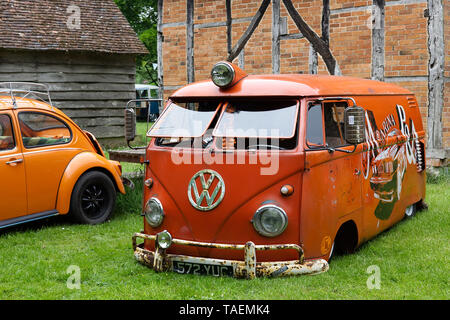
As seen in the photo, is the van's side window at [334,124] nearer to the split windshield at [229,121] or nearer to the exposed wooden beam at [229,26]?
the split windshield at [229,121]

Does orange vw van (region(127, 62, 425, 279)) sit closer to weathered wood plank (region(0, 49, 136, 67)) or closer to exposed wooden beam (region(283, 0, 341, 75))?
exposed wooden beam (region(283, 0, 341, 75))

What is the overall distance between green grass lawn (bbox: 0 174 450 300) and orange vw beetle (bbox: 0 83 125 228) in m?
0.34

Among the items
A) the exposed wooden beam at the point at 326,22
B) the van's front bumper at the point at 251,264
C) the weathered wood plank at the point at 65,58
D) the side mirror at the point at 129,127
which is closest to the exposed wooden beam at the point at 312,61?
the exposed wooden beam at the point at 326,22

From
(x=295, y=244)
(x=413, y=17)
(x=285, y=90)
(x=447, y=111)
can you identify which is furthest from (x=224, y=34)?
(x=295, y=244)

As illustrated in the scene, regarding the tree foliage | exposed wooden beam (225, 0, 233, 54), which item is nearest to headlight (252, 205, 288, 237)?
exposed wooden beam (225, 0, 233, 54)

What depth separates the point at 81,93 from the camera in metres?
16.9

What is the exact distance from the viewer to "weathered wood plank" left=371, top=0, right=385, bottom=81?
10.7 m

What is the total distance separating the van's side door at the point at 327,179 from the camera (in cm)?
502

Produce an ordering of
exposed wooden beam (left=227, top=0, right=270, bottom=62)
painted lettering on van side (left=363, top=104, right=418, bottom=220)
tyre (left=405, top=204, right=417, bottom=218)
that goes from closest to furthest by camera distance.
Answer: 1. painted lettering on van side (left=363, top=104, right=418, bottom=220)
2. tyre (left=405, top=204, right=417, bottom=218)
3. exposed wooden beam (left=227, top=0, right=270, bottom=62)

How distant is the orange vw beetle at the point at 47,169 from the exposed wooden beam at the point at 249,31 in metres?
5.06

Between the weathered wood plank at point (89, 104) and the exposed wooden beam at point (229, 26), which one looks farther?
the weathered wood plank at point (89, 104)

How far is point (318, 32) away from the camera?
1143 centimetres

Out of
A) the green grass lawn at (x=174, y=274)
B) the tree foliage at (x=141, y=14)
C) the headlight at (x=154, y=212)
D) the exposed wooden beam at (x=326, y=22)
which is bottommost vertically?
the green grass lawn at (x=174, y=274)

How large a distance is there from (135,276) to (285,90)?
2221 millimetres
